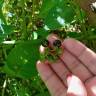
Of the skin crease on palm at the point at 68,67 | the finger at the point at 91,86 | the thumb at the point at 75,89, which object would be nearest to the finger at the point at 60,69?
the skin crease on palm at the point at 68,67

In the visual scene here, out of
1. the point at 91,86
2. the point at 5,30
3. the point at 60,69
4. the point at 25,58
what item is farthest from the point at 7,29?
the point at 91,86

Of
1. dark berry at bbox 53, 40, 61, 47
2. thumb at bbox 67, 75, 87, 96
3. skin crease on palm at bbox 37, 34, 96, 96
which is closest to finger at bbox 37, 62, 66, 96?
skin crease on palm at bbox 37, 34, 96, 96

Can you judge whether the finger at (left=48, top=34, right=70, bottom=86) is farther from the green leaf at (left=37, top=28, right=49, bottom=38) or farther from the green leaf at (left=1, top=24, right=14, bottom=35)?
the green leaf at (left=1, top=24, right=14, bottom=35)

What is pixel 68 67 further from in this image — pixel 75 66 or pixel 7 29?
pixel 7 29

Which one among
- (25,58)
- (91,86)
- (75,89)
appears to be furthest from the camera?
(25,58)

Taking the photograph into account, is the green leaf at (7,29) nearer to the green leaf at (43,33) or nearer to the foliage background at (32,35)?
the foliage background at (32,35)
